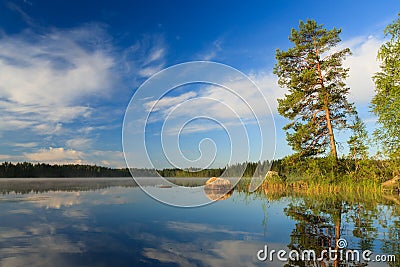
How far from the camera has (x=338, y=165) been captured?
60.0ft

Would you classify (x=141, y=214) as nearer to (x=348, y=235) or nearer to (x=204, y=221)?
(x=204, y=221)

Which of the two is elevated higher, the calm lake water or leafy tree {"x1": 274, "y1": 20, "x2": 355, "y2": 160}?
leafy tree {"x1": 274, "y1": 20, "x2": 355, "y2": 160}

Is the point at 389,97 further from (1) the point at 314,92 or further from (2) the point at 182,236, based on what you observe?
(2) the point at 182,236

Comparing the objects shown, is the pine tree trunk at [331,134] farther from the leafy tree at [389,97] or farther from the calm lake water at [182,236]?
the calm lake water at [182,236]

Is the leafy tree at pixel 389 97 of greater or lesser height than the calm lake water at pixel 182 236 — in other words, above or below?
above

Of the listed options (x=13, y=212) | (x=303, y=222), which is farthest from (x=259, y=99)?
(x=13, y=212)

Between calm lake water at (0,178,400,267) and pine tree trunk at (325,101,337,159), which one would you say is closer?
calm lake water at (0,178,400,267)

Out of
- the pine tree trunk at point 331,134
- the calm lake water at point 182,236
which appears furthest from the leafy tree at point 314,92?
the calm lake water at point 182,236

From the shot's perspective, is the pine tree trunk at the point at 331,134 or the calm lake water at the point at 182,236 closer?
the calm lake water at the point at 182,236

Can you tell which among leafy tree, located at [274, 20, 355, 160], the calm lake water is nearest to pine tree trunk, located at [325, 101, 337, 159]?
leafy tree, located at [274, 20, 355, 160]

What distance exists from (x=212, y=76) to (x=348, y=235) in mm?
8589

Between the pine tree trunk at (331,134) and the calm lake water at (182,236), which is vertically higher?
the pine tree trunk at (331,134)

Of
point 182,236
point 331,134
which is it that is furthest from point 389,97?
point 182,236

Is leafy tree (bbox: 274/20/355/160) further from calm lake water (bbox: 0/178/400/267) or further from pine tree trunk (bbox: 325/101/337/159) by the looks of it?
calm lake water (bbox: 0/178/400/267)
